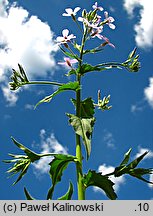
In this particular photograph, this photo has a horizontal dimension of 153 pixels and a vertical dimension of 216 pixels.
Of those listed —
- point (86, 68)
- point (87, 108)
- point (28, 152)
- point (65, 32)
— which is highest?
point (65, 32)

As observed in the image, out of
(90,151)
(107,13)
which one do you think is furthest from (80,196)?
(107,13)

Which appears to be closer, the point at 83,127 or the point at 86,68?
the point at 83,127

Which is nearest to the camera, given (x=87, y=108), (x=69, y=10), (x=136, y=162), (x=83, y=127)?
(x=83, y=127)

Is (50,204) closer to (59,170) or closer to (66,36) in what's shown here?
(59,170)

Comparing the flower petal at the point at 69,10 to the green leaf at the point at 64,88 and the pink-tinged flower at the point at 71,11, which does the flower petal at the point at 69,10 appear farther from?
the green leaf at the point at 64,88

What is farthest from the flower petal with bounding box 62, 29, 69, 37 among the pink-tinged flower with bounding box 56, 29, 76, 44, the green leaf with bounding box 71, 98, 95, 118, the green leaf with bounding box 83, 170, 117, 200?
the green leaf with bounding box 83, 170, 117, 200

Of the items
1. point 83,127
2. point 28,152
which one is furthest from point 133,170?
point 28,152

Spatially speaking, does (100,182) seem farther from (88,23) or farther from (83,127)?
(88,23)
